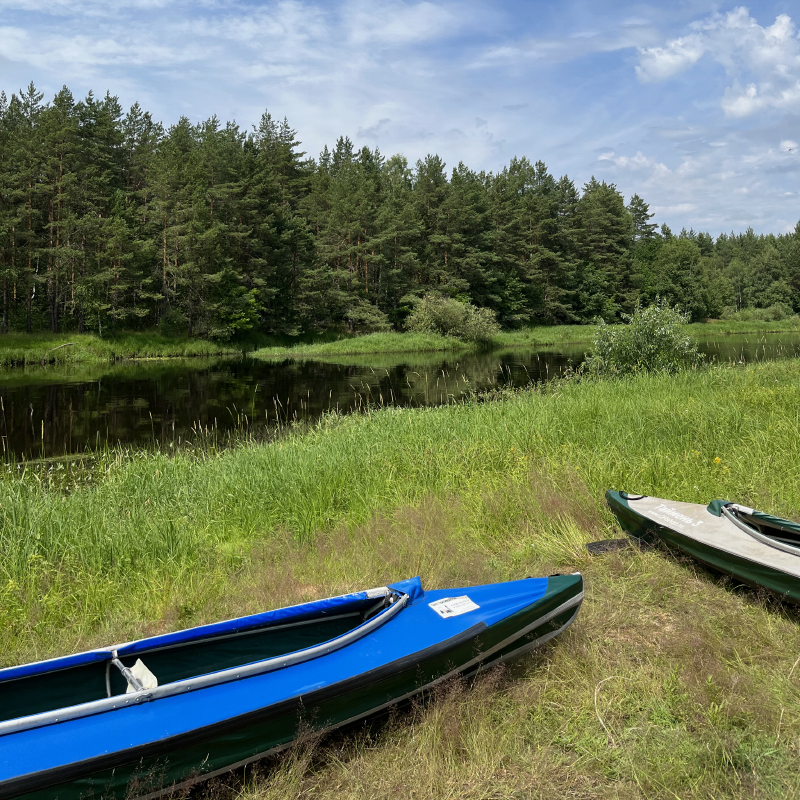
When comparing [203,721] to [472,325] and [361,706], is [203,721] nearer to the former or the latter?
[361,706]

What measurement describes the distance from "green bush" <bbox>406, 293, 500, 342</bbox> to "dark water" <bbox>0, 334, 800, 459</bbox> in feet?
31.7

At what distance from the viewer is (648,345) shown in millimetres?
12547

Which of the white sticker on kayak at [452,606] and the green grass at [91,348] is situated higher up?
the green grass at [91,348]

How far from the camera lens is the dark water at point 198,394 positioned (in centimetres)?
1234

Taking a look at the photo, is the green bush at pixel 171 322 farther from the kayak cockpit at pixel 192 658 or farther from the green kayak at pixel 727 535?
the kayak cockpit at pixel 192 658

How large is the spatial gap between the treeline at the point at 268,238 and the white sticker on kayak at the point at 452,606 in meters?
21.9

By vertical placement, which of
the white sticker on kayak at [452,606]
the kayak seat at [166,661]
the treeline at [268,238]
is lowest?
the kayak seat at [166,661]

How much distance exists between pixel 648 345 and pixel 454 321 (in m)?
27.6

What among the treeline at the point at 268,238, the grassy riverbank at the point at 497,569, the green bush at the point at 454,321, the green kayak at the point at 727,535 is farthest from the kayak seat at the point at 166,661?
the green bush at the point at 454,321

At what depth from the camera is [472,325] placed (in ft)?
129

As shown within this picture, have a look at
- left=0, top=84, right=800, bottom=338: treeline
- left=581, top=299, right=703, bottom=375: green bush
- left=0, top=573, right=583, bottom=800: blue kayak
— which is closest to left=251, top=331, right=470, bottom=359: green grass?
left=0, top=84, right=800, bottom=338: treeline

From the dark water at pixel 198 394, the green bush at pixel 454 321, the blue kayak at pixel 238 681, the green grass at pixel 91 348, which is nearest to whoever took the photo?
the blue kayak at pixel 238 681

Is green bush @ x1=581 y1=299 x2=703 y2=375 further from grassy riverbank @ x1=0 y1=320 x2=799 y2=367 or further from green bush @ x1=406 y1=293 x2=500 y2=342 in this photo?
green bush @ x1=406 y1=293 x2=500 y2=342

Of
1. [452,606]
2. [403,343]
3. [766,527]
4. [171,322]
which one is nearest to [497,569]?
[452,606]
